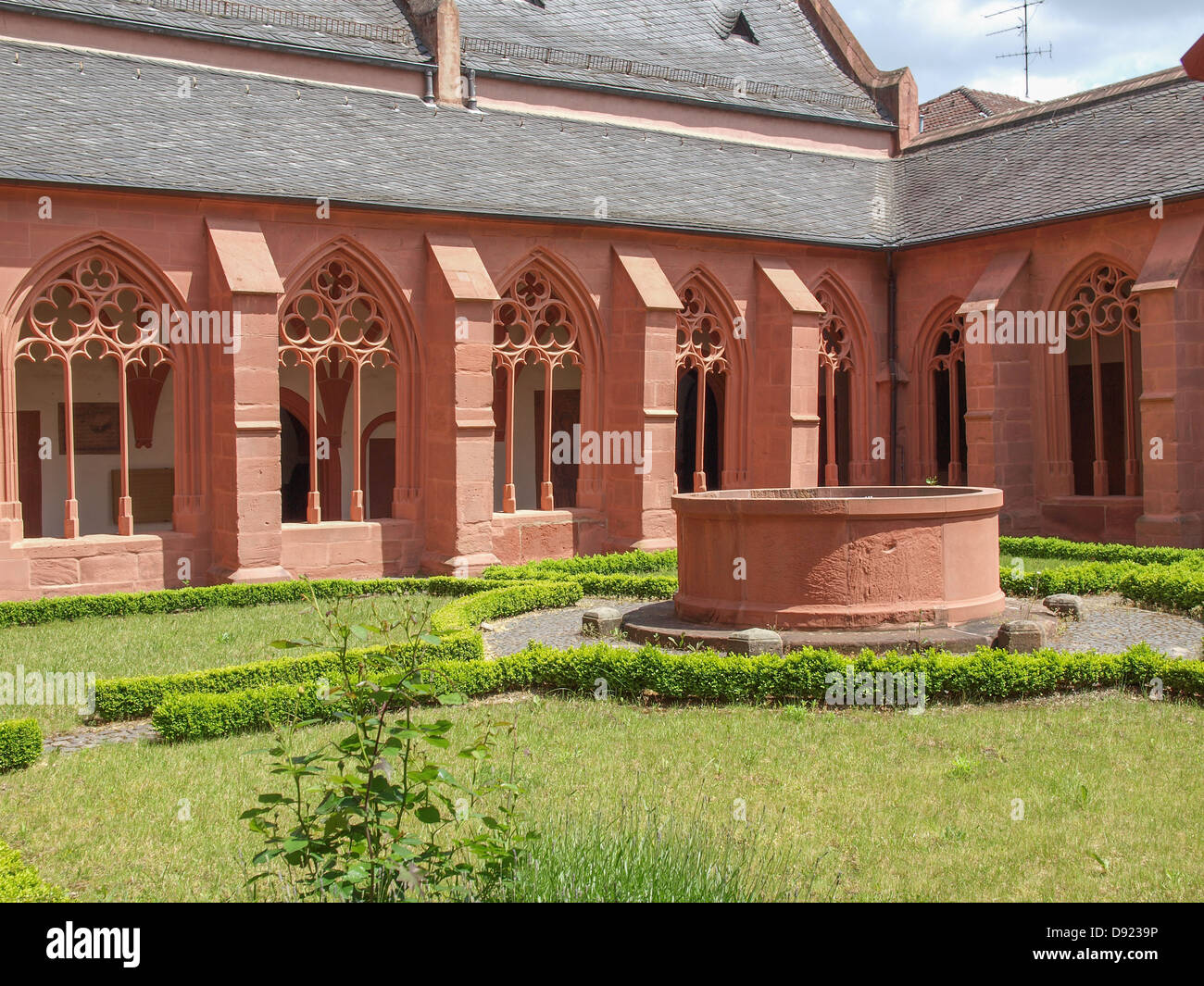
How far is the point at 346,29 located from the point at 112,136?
605cm

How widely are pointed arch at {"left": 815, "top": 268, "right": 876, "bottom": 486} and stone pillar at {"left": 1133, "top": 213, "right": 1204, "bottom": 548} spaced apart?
17.8 ft

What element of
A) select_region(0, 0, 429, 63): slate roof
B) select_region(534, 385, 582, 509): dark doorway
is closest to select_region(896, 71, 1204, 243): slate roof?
select_region(534, 385, 582, 509): dark doorway

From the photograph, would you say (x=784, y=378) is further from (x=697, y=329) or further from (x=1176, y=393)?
(x=1176, y=393)

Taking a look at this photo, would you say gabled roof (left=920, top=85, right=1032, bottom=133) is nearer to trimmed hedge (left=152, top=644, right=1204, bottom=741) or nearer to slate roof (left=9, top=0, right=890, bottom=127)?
slate roof (left=9, top=0, right=890, bottom=127)

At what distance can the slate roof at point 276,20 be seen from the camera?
19047 millimetres

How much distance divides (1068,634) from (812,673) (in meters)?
3.31

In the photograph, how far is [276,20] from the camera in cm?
2081

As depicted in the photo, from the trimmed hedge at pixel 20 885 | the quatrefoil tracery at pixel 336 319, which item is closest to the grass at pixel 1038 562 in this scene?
the quatrefoil tracery at pixel 336 319

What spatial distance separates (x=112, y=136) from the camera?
16.6 metres

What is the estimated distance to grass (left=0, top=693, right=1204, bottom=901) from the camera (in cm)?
564
